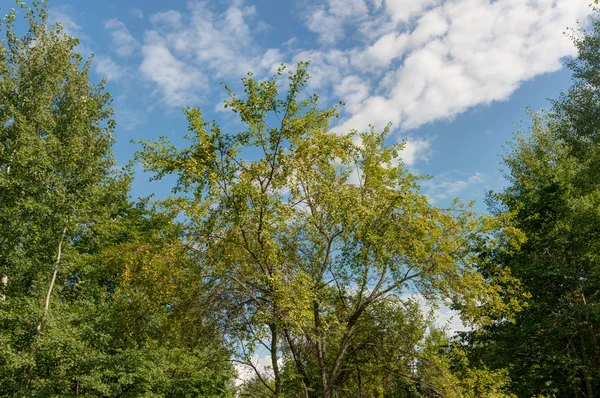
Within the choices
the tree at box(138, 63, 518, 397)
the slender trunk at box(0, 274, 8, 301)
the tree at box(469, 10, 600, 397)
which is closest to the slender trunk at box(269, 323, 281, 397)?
the tree at box(138, 63, 518, 397)

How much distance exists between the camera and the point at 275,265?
444 inches

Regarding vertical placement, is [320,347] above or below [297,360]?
above

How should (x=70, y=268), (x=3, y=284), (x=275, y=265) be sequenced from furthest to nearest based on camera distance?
(x=70, y=268) < (x=3, y=284) < (x=275, y=265)

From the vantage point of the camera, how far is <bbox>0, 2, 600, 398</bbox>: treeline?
429 inches

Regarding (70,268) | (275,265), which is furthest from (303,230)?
(70,268)

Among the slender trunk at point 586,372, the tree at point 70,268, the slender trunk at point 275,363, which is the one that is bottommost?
the slender trunk at point 586,372

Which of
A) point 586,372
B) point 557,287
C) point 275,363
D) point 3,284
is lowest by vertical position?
point 586,372

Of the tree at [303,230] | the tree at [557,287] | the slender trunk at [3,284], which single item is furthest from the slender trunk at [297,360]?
the slender trunk at [3,284]

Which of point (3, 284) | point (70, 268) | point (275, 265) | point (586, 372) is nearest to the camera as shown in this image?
point (275, 265)

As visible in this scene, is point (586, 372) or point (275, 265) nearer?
point (275, 265)

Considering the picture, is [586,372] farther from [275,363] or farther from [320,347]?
[275,363]

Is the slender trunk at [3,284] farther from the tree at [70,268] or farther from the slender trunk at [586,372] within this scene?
the slender trunk at [586,372]

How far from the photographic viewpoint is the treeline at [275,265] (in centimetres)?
1090

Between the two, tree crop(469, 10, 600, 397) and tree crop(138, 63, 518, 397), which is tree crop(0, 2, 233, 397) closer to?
tree crop(138, 63, 518, 397)
